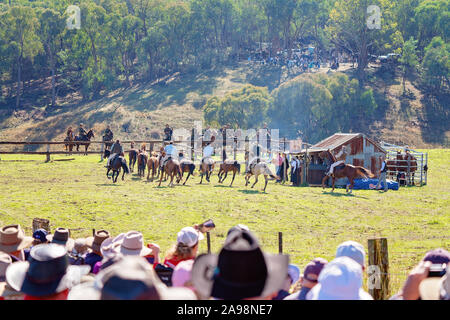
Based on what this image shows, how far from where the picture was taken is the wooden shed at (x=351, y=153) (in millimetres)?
26688

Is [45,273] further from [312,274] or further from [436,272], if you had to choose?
[436,272]

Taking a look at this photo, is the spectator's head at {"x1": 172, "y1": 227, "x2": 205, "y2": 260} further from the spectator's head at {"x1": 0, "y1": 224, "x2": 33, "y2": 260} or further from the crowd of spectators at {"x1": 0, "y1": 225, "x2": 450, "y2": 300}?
the spectator's head at {"x1": 0, "y1": 224, "x2": 33, "y2": 260}

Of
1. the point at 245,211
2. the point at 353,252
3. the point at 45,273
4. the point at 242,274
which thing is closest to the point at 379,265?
the point at 353,252

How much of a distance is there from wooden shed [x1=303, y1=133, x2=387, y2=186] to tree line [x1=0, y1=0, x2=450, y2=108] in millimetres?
39310

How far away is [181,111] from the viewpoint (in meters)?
65.6

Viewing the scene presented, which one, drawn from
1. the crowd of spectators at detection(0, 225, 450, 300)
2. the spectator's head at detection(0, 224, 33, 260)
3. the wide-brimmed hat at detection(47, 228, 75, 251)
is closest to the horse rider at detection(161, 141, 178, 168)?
the wide-brimmed hat at detection(47, 228, 75, 251)

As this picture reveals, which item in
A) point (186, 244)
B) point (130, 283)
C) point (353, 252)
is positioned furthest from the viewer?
point (186, 244)

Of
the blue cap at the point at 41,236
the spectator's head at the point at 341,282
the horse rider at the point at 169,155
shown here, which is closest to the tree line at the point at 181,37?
the horse rider at the point at 169,155

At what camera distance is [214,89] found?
70.8 metres

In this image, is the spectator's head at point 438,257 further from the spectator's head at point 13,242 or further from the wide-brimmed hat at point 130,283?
the spectator's head at point 13,242

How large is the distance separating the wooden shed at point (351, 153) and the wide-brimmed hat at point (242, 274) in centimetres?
2308

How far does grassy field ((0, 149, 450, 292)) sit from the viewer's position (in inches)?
543

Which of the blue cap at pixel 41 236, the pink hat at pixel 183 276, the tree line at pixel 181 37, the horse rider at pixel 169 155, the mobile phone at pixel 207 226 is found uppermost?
the tree line at pixel 181 37

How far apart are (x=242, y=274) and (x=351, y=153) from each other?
25025 mm
